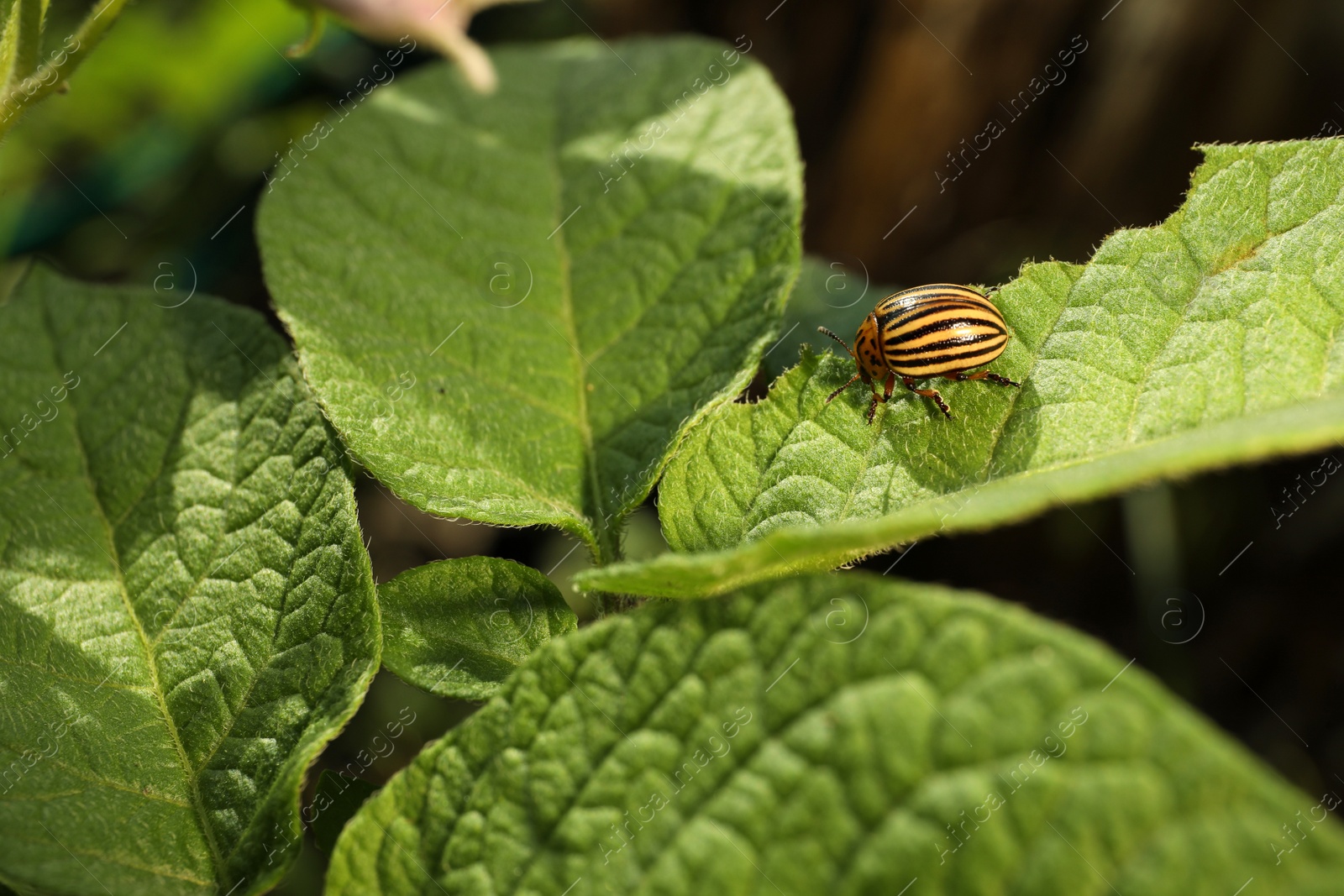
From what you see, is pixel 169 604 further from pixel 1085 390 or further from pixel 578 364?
pixel 1085 390

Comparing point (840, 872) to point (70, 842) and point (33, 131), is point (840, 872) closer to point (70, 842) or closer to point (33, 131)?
point (70, 842)

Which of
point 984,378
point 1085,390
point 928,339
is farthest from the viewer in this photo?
point 928,339

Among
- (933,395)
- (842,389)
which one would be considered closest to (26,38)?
(842,389)

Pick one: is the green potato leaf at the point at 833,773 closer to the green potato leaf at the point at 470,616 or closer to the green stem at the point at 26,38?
the green potato leaf at the point at 470,616

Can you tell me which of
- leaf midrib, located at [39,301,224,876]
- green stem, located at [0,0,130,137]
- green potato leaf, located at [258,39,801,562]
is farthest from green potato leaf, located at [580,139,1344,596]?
green stem, located at [0,0,130,137]

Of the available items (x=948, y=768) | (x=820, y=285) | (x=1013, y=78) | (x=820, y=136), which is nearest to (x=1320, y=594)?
(x=1013, y=78)

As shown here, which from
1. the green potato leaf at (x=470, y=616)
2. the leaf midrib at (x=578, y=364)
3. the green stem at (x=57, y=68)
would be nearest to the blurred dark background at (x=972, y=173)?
the leaf midrib at (x=578, y=364)
